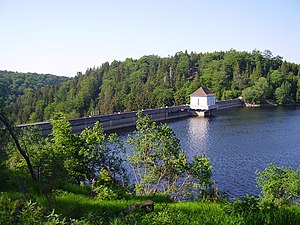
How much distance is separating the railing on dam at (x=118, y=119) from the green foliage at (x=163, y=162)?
69.3 ft

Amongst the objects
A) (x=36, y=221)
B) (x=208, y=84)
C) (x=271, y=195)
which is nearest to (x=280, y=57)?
(x=208, y=84)

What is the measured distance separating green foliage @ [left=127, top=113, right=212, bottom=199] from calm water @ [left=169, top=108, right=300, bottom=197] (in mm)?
6752

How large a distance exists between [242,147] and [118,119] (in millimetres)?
21635

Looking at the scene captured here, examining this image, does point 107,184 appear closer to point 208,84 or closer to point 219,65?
point 208,84

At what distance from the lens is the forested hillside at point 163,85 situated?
73.9 metres

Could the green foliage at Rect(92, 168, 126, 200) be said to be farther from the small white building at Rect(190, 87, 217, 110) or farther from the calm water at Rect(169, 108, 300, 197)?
the small white building at Rect(190, 87, 217, 110)

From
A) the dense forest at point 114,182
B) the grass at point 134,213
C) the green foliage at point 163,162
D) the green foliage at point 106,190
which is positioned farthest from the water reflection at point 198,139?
the grass at point 134,213

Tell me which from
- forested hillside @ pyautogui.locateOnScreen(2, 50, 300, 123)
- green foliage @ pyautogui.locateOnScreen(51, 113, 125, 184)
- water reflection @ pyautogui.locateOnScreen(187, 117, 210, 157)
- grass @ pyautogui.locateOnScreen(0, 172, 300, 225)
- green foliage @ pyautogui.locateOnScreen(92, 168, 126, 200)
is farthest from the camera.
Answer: forested hillside @ pyautogui.locateOnScreen(2, 50, 300, 123)

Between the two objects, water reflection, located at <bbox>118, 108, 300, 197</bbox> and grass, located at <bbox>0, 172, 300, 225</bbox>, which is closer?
grass, located at <bbox>0, 172, 300, 225</bbox>

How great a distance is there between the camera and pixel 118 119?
4872cm

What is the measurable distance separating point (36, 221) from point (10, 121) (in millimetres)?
4626

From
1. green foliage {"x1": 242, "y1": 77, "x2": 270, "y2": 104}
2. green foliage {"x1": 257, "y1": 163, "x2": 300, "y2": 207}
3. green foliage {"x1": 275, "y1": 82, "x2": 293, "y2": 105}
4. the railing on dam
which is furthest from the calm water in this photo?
green foliage {"x1": 275, "y1": 82, "x2": 293, "y2": 105}

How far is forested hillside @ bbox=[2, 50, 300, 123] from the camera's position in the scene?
243 ft

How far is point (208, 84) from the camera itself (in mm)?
90562
